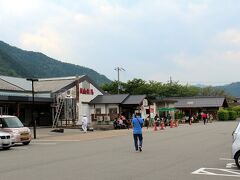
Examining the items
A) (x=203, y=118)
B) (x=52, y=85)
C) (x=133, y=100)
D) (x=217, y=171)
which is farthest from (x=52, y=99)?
(x=217, y=171)

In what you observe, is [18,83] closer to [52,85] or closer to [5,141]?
[52,85]

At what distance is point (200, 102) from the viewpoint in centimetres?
7938

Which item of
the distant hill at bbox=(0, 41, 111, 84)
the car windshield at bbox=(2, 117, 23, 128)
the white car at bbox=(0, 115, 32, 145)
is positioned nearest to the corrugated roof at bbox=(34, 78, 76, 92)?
the car windshield at bbox=(2, 117, 23, 128)

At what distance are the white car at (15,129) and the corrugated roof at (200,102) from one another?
56400mm

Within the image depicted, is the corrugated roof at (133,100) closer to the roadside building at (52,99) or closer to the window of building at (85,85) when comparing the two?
the roadside building at (52,99)

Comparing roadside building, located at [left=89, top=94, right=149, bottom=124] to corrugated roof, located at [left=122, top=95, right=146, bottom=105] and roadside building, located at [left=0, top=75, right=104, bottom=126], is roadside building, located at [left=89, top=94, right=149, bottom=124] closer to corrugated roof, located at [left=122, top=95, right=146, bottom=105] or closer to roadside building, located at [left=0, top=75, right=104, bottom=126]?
corrugated roof, located at [left=122, top=95, right=146, bottom=105]

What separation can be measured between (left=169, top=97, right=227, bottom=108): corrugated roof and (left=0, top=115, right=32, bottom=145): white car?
185 ft

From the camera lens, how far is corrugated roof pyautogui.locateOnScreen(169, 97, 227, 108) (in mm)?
78331

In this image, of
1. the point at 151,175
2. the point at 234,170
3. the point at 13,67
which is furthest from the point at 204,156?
the point at 13,67

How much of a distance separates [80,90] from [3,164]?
39.3 m

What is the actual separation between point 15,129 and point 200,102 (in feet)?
192

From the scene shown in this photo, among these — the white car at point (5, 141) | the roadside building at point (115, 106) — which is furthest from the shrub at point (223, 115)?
the white car at point (5, 141)

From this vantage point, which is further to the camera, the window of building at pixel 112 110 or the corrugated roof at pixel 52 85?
the window of building at pixel 112 110

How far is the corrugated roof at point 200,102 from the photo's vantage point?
7833 centimetres
